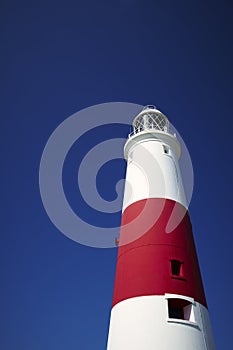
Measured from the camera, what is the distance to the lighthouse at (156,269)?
7.52m

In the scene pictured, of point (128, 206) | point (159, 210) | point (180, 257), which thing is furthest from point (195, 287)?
point (128, 206)

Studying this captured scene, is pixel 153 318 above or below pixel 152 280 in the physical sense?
below

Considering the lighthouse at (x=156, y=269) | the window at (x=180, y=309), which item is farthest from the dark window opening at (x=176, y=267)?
the window at (x=180, y=309)

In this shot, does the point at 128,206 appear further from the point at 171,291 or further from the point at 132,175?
the point at 171,291

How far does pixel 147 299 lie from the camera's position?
315 inches

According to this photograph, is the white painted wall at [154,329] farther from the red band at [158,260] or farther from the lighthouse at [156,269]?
the red band at [158,260]

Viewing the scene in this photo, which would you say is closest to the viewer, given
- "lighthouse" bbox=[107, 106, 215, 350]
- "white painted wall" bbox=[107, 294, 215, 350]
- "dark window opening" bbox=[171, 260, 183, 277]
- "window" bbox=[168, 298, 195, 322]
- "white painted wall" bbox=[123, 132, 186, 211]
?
"white painted wall" bbox=[107, 294, 215, 350]

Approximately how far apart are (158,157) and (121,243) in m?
3.60

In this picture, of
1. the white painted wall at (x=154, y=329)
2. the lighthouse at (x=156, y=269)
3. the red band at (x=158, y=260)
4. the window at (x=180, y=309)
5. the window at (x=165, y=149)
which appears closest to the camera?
the white painted wall at (x=154, y=329)

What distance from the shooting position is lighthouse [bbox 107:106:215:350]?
752cm

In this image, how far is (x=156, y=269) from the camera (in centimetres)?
852

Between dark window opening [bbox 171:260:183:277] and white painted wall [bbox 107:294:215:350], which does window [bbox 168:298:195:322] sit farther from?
dark window opening [bbox 171:260:183:277]

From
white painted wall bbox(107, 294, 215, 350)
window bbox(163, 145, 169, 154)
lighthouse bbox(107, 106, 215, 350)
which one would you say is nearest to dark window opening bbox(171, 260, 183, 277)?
lighthouse bbox(107, 106, 215, 350)

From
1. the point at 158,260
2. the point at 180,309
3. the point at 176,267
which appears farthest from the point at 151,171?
the point at 180,309
